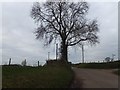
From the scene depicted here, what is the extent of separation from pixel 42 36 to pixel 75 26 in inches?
265

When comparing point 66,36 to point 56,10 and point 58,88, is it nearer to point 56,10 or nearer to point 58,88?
point 56,10

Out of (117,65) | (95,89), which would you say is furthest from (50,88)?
(117,65)

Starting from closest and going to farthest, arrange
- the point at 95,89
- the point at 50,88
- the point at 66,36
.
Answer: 1. the point at 50,88
2. the point at 95,89
3. the point at 66,36

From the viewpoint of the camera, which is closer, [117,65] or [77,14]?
[117,65]

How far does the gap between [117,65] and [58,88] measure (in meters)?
31.2

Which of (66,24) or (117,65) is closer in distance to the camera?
(117,65)

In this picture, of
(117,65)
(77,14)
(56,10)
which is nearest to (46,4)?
(56,10)

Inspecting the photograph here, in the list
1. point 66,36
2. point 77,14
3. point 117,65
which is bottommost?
point 117,65

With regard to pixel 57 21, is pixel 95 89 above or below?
below

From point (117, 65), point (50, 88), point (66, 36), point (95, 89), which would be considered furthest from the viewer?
point (66, 36)

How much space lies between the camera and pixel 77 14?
59.7 m

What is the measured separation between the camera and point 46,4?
60312 mm

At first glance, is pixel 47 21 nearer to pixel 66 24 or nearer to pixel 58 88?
pixel 66 24

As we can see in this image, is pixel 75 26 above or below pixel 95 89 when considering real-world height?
above
